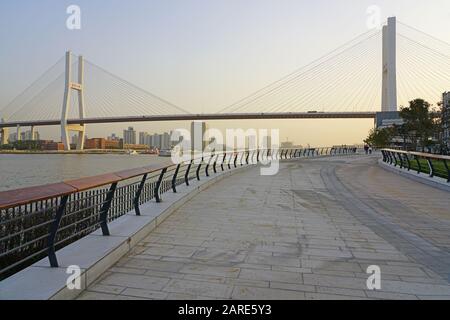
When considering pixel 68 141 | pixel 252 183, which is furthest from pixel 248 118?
pixel 252 183

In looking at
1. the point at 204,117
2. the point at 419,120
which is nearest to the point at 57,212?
the point at 419,120

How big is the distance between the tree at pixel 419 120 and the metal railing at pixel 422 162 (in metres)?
6.50

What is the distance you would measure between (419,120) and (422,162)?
824cm

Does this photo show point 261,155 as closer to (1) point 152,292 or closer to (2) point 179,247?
(2) point 179,247

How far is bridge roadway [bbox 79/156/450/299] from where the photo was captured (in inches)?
115

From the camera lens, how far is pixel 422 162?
17.0 metres

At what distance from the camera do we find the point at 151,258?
11.9ft

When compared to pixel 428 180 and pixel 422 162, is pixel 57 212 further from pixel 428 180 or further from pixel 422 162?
pixel 422 162

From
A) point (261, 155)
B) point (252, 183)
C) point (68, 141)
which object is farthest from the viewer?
point (68, 141)

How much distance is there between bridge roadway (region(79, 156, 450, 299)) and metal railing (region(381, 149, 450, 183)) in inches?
145

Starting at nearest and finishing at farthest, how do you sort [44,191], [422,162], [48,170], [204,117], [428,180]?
1. [44,191]
2. [428,180]
3. [422,162]
4. [48,170]
5. [204,117]

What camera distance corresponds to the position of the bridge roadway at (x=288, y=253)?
2.91m

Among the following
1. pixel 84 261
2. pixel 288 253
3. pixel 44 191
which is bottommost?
pixel 288 253
